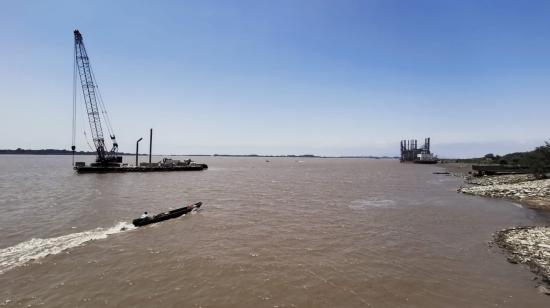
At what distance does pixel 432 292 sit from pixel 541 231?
43.2 ft

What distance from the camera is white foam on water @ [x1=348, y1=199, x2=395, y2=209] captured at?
110 ft

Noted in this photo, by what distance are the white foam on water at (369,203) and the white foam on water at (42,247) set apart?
860 inches

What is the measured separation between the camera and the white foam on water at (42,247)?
15.9 meters

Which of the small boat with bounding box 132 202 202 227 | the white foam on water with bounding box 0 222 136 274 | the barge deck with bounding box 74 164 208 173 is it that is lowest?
the white foam on water with bounding box 0 222 136 274

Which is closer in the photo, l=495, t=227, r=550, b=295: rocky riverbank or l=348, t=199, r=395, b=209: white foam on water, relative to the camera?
l=495, t=227, r=550, b=295: rocky riverbank

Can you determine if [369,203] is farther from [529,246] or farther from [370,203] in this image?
[529,246]

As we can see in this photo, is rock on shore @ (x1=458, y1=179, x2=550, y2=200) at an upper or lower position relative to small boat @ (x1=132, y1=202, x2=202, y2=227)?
upper

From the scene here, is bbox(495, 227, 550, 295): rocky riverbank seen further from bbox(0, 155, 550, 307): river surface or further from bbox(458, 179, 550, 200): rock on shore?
bbox(458, 179, 550, 200): rock on shore

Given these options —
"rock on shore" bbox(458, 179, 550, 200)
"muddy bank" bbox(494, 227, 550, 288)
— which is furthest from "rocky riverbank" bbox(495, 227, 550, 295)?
"rock on shore" bbox(458, 179, 550, 200)

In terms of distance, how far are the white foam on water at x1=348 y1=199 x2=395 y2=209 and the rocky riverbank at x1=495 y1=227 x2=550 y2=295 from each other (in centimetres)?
1303

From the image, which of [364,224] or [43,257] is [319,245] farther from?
[43,257]

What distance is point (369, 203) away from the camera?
35.7m

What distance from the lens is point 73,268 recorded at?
15.0 meters

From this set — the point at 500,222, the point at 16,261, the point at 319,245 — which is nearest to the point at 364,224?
→ the point at 319,245
